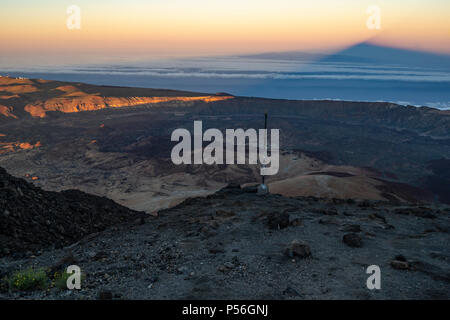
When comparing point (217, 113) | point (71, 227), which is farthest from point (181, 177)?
point (217, 113)

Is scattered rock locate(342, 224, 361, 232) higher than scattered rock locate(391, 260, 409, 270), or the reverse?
scattered rock locate(391, 260, 409, 270)

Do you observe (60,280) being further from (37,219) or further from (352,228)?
(352,228)

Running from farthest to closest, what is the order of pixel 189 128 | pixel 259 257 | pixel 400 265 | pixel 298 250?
1. pixel 189 128
2. pixel 259 257
3. pixel 298 250
4. pixel 400 265

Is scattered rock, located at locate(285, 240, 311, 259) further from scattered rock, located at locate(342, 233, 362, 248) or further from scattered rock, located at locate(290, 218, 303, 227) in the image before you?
scattered rock, located at locate(290, 218, 303, 227)

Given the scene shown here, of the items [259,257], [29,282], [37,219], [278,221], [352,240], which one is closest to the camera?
[29,282]

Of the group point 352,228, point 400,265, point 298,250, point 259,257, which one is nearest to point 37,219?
point 259,257

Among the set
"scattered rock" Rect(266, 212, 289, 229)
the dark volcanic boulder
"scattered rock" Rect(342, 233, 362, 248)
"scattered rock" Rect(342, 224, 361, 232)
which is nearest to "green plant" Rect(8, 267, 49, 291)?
the dark volcanic boulder
